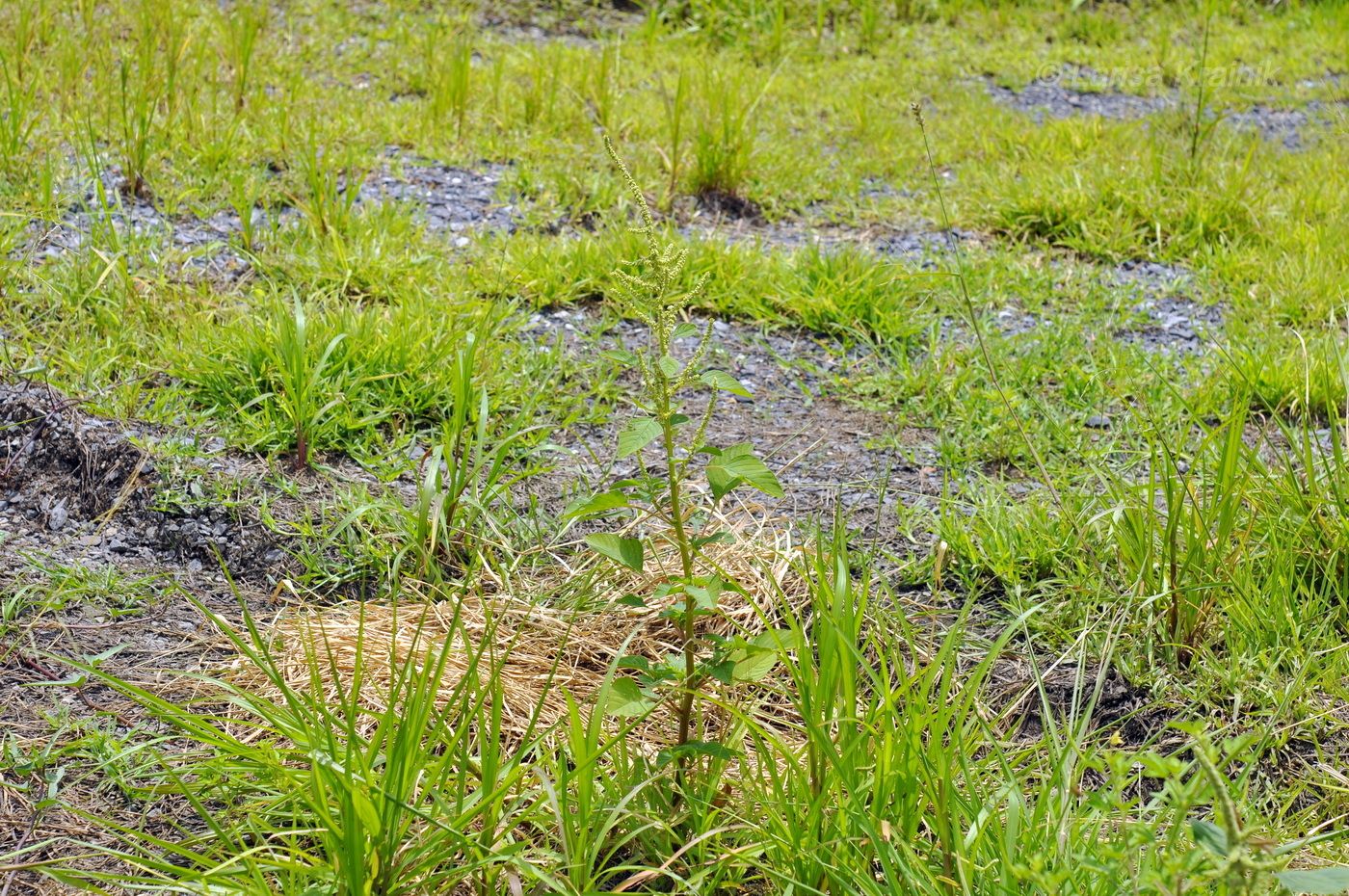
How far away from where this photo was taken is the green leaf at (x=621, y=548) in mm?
1882

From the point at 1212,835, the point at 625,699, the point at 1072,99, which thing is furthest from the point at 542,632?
the point at 1072,99

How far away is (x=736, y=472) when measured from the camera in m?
1.82

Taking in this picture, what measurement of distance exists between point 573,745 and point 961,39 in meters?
6.32

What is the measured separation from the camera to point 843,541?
2.11 metres

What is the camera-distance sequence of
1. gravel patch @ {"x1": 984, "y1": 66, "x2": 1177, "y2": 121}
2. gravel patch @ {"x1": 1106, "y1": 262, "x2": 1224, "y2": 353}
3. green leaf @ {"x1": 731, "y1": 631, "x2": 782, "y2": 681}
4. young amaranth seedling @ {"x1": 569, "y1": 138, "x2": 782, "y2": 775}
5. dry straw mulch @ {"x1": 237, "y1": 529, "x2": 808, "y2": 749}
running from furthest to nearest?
gravel patch @ {"x1": 984, "y1": 66, "x2": 1177, "y2": 121}
gravel patch @ {"x1": 1106, "y1": 262, "x2": 1224, "y2": 353}
dry straw mulch @ {"x1": 237, "y1": 529, "x2": 808, "y2": 749}
green leaf @ {"x1": 731, "y1": 631, "x2": 782, "y2": 681}
young amaranth seedling @ {"x1": 569, "y1": 138, "x2": 782, "y2": 775}

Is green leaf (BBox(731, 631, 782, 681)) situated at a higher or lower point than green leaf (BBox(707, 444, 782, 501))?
lower

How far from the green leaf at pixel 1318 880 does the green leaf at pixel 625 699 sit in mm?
939

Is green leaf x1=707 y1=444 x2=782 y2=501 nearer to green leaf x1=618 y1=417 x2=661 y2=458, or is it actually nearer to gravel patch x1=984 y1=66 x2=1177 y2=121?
green leaf x1=618 y1=417 x2=661 y2=458

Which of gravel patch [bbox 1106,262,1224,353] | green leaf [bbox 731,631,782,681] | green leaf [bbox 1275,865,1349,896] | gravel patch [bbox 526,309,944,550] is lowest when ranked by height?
gravel patch [bbox 526,309,944,550]

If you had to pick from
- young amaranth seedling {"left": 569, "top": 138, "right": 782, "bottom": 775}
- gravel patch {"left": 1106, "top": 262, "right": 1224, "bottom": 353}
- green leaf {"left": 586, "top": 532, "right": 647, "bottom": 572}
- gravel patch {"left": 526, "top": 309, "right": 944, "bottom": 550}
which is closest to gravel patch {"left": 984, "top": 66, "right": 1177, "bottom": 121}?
gravel patch {"left": 1106, "top": 262, "right": 1224, "bottom": 353}

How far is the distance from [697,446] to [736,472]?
0.14 meters

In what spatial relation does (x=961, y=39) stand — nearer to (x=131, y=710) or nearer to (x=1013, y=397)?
(x=1013, y=397)


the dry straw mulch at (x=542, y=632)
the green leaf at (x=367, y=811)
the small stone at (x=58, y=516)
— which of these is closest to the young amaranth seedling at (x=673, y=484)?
the dry straw mulch at (x=542, y=632)

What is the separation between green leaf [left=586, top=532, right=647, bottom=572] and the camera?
6.17ft
